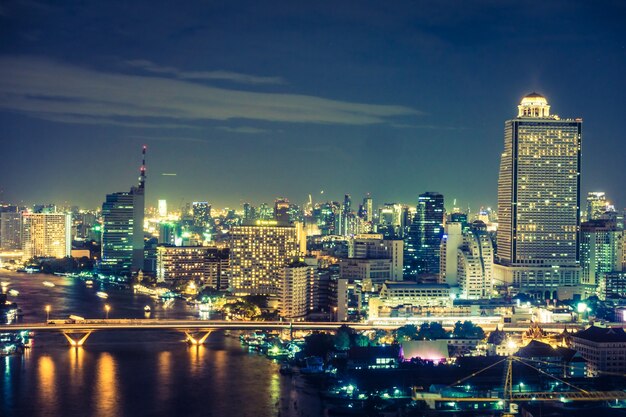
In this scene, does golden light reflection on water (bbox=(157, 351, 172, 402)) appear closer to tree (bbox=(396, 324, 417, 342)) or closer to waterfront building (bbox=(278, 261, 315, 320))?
tree (bbox=(396, 324, 417, 342))

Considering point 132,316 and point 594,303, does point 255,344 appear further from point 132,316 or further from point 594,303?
point 594,303

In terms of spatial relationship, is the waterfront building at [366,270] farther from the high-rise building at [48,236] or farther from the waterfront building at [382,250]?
the high-rise building at [48,236]

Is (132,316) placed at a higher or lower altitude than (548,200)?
lower

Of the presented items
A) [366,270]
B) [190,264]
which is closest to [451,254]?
[366,270]

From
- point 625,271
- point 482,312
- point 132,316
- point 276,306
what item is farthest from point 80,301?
point 625,271

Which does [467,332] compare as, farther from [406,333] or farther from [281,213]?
[281,213]

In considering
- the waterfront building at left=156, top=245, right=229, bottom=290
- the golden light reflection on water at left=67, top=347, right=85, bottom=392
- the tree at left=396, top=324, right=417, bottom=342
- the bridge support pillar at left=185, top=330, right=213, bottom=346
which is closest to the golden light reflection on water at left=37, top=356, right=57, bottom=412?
the golden light reflection on water at left=67, top=347, right=85, bottom=392
